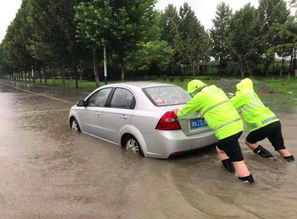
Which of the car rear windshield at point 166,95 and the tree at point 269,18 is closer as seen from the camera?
the car rear windshield at point 166,95

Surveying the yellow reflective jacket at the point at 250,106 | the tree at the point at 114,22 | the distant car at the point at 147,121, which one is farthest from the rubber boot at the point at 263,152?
the tree at the point at 114,22

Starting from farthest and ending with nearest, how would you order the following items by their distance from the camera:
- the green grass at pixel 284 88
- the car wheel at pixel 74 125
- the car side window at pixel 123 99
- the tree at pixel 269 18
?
the tree at pixel 269 18, the green grass at pixel 284 88, the car wheel at pixel 74 125, the car side window at pixel 123 99

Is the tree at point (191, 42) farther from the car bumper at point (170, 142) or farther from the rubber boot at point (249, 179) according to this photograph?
the rubber boot at point (249, 179)

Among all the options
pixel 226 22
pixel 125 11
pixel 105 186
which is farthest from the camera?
pixel 226 22

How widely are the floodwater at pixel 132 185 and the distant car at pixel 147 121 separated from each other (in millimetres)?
289

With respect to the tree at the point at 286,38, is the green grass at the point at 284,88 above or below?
below

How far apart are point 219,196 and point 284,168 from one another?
159 cm

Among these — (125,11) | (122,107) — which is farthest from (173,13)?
(122,107)

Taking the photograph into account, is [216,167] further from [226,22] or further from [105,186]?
[226,22]

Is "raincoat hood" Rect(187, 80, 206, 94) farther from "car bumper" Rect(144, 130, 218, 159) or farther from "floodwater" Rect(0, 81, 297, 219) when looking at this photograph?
"floodwater" Rect(0, 81, 297, 219)

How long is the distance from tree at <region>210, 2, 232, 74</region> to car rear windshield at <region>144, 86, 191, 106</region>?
128ft

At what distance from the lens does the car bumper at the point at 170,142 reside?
16.9 feet

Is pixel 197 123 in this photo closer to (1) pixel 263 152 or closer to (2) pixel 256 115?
(2) pixel 256 115

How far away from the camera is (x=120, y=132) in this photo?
6.06 meters
